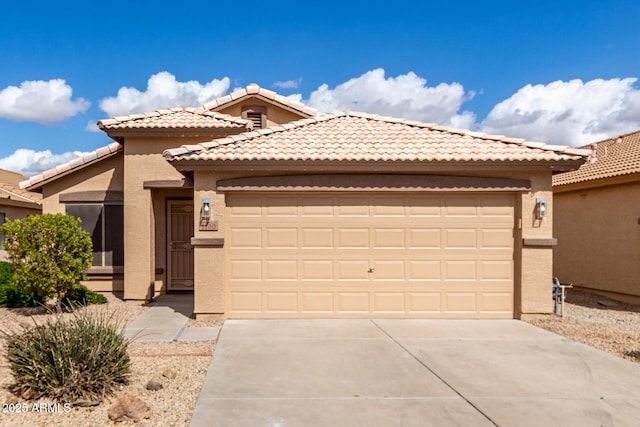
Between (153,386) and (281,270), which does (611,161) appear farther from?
(153,386)

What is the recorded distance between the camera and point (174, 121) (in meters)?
12.1

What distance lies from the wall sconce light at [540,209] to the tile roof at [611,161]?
3.91 meters

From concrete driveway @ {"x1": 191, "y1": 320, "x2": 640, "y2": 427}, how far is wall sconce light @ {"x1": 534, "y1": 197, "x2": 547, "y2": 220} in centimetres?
237

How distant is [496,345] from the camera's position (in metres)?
7.76

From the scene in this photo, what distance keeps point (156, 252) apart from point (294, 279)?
15.8 ft

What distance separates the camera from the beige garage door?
966 centimetres

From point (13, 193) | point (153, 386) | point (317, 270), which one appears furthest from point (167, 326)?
point (13, 193)

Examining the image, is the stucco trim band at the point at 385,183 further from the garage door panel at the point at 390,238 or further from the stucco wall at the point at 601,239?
the stucco wall at the point at 601,239

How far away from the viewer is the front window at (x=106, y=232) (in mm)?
12477

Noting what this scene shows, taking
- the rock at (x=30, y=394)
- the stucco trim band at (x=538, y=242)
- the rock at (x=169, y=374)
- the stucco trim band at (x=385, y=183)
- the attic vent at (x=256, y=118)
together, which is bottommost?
the rock at (x=169, y=374)

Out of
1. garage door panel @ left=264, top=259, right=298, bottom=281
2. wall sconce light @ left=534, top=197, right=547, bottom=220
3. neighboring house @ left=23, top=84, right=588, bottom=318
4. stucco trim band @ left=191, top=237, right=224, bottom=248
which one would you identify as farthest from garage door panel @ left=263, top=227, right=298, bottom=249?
wall sconce light @ left=534, top=197, right=547, bottom=220

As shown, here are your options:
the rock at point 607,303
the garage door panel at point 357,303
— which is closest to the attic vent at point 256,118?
the garage door panel at point 357,303

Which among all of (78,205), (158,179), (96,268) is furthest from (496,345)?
(78,205)

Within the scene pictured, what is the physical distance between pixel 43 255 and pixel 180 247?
353 cm
